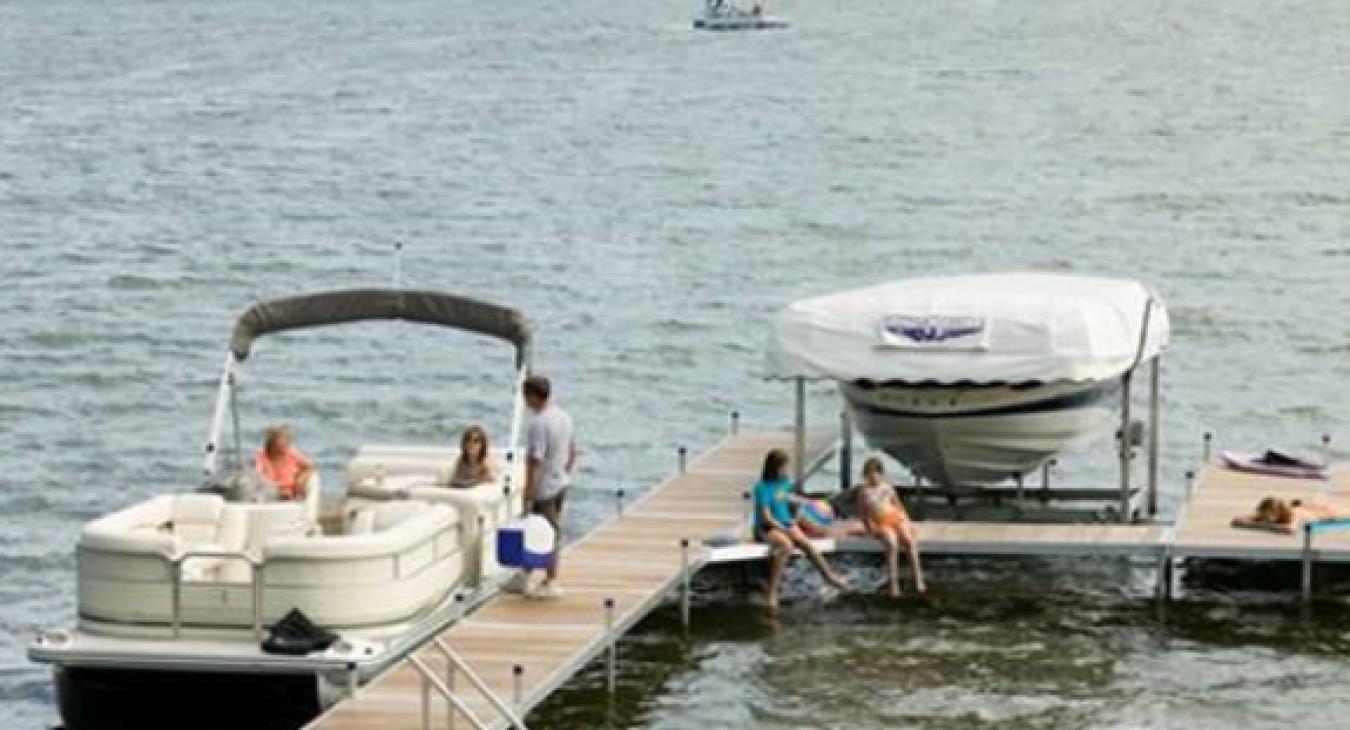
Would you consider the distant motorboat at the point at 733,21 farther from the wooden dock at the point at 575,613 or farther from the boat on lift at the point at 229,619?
the boat on lift at the point at 229,619

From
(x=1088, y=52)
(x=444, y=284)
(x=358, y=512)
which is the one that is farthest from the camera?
(x=1088, y=52)

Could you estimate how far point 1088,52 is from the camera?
4978 inches

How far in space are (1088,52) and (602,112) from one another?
126ft

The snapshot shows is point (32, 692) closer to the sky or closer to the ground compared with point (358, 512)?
closer to the ground

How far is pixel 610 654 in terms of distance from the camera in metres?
23.0

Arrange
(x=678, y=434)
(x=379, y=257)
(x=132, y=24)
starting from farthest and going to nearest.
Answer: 1. (x=132, y=24)
2. (x=379, y=257)
3. (x=678, y=434)

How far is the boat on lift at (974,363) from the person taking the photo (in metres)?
26.0

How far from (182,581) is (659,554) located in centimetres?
530

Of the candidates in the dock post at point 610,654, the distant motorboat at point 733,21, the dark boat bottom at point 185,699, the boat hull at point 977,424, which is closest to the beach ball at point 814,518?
the boat hull at point 977,424

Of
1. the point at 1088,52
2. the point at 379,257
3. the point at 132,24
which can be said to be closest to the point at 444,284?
the point at 379,257

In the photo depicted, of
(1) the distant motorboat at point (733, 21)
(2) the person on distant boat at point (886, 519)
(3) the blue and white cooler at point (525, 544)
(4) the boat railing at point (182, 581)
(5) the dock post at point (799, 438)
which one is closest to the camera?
(4) the boat railing at point (182, 581)

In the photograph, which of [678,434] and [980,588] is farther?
[678,434]

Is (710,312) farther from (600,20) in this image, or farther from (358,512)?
(600,20)

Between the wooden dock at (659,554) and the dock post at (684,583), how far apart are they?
21mm
